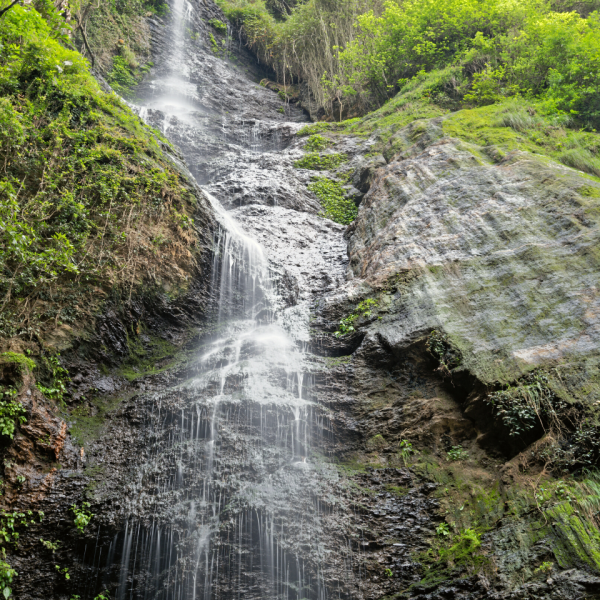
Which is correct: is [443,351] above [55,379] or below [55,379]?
above

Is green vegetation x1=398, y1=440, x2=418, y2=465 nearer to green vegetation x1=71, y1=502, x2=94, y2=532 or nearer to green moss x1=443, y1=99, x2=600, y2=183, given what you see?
A: green vegetation x1=71, y1=502, x2=94, y2=532

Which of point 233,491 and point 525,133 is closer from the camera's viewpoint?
point 233,491

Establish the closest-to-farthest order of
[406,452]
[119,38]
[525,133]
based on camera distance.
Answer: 1. [406,452]
2. [525,133]
3. [119,38]

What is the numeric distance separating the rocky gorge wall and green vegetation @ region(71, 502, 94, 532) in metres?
0.07

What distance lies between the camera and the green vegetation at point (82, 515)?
5.42 metres

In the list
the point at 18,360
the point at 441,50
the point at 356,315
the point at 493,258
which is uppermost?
the point at 441,50

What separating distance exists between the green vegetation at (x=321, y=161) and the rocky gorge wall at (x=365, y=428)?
6067 millimetres

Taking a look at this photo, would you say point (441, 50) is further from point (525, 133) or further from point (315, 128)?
point (525, 133)

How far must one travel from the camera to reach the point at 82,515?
548 centimetres

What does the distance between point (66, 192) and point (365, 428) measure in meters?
6.60

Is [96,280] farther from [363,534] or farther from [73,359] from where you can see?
[363,534]

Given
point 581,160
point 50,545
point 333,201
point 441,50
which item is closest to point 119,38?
point 333,201

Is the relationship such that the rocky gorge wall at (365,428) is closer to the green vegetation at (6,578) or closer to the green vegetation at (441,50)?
the green vegetation at (6,578)

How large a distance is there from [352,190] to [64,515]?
12.0 metres
